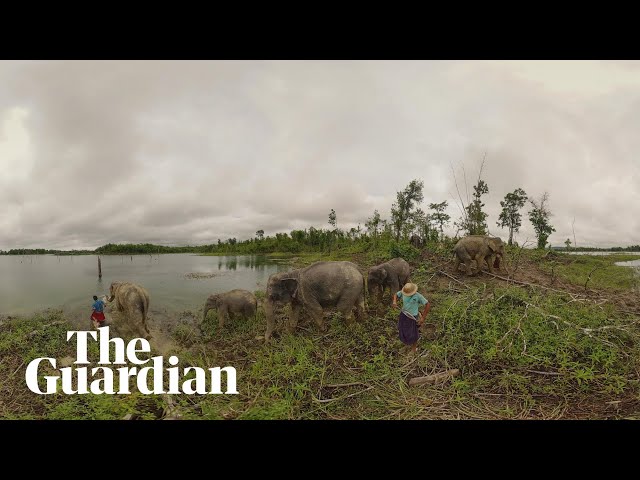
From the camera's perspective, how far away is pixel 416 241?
13.3 metres

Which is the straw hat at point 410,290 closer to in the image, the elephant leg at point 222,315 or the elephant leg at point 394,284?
the elephant leg at point 394,284

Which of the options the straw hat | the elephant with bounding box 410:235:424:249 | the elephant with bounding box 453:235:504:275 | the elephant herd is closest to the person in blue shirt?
the elephant herd

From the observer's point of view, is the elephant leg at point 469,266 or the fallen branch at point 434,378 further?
the elephant leg at point 469,266

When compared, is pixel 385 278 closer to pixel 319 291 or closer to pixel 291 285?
pixel 319 291

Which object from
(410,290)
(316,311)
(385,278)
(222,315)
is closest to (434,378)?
(410,290)

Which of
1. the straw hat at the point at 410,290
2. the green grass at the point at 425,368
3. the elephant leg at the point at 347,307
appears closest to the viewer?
the green grass at the point at 425,368

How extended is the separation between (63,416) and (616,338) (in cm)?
908

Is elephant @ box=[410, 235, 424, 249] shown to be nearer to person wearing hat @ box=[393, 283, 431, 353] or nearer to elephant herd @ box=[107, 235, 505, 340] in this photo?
elephant herd @ box=[107, 235, 505, 340]

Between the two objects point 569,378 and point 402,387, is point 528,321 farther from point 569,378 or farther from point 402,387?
point 402,387

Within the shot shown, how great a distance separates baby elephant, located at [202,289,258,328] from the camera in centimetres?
845

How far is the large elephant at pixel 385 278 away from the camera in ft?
27.4

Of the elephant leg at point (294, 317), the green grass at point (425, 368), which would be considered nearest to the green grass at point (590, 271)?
the green grass at point (425, 368)

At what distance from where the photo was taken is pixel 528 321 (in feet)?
18.0
